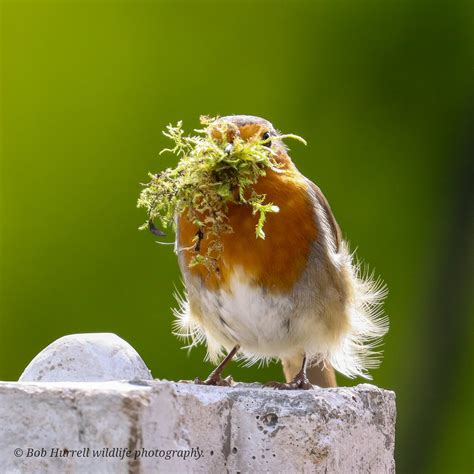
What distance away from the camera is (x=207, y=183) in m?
3.64

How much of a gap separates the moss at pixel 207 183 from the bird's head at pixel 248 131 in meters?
0.05

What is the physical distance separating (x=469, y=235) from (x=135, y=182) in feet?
7.47

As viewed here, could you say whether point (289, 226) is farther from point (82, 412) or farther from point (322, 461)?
point (82, 412)

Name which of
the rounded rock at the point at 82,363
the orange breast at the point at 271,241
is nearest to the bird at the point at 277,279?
the orange breast at the point at 271,241

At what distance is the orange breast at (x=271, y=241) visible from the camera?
3873mm

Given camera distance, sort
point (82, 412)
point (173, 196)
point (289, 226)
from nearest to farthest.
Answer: point (82, 412), point (173, 196), point (289, 226)

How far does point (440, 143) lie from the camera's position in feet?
22.5

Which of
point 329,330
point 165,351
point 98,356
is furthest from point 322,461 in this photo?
point 165,351

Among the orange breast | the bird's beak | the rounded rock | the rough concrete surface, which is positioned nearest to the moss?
the bird's beak

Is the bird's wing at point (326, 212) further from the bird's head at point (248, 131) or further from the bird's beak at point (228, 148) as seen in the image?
the bird's beak at point (228, 148)

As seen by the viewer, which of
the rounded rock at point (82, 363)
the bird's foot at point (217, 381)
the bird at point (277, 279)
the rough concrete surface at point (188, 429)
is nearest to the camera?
the rough concrete surface at point (188, 429)

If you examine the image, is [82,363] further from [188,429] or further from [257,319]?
[257,319]

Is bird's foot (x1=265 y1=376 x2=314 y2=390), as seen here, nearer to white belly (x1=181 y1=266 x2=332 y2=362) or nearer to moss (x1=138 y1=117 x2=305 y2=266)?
white belly (x1=181 y1=266 x2=332 y2=362)

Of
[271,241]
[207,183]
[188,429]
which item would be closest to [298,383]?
[271,241]
